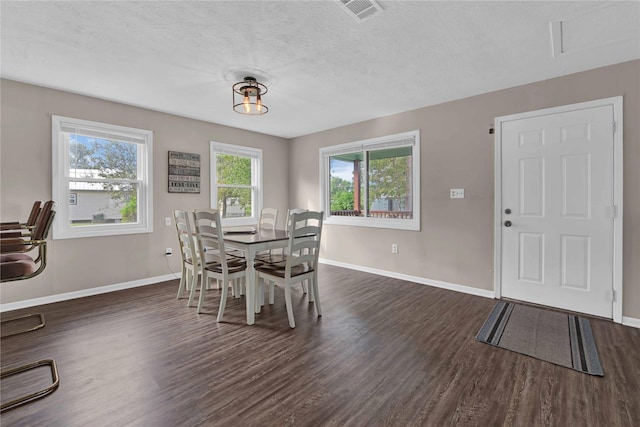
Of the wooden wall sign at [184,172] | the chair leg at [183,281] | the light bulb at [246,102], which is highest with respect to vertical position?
the light bulb at [246,102]

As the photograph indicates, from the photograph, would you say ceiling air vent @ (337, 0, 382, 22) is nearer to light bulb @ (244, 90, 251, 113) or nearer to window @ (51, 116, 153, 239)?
light bulb @ (244, 90, 251, 113)

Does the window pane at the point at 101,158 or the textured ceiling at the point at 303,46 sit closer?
the textured ceiling at the point at 303,46

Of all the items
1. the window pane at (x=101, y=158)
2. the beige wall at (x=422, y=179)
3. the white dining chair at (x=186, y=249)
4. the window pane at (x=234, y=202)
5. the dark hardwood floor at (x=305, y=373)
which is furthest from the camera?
the window pane at (x=234, y=202)

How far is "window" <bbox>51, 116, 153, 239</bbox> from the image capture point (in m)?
3.43

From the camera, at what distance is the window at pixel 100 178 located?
343 cm

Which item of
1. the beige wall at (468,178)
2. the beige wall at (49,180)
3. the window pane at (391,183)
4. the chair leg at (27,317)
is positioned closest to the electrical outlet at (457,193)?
the beige wall at (468,178)

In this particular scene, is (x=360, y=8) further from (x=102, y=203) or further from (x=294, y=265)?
(x=102, y=203)

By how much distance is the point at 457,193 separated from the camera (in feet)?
12.4

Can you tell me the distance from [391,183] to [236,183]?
2.67 meters

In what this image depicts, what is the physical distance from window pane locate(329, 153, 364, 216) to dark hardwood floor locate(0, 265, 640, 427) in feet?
7.54

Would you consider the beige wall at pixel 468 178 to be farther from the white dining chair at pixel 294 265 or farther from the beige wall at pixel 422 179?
the white dining chair at pixel 294 265

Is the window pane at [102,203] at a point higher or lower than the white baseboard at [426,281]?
higher

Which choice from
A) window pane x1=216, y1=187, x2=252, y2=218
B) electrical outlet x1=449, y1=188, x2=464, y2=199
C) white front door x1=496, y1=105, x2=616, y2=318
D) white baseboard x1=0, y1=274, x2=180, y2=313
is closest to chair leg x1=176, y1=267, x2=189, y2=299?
white baseboard x1=0, y1=274, x2=180, y2=313

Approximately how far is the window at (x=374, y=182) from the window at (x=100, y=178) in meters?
2.84
